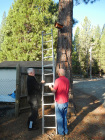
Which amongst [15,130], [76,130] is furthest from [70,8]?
[15,130]

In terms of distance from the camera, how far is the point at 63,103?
13.4 ft

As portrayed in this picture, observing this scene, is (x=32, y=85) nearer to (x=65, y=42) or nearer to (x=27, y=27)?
(x=65, y=42)

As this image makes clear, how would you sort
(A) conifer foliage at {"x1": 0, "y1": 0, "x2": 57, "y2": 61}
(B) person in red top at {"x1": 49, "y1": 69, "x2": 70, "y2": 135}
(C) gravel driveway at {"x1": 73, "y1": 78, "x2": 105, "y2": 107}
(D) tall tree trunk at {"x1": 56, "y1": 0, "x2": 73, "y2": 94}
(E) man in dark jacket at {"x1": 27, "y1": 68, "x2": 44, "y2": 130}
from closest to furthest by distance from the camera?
1. (B) person in red top at {"x1": 49, "y1": 69, "x2": 70, "y2": 135}
2. (E) man in dark jacket at {"x1": 27, "y1": 68, "x2": 44, "y2": 130}
3. (D) tall tree trunk at {"x1": 56, "y1": 0, "x2": 73, "y2": 94}
4. (C) gravel driveway at {"x1": 73, "y1": 78, "x2": 105, "y2": 107}
5. (A) conifer foliage at {"x1": 0, "y1": 0, "x2": 57, "y2": 61}

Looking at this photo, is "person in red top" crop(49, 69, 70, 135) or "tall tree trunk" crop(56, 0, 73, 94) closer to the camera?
"person in red top" crop(49, 69, 70, 135)

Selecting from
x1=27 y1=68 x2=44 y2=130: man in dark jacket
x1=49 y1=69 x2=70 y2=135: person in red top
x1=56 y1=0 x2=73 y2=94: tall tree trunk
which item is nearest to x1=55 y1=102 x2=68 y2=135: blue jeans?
x1=49 y1=69 x2=70 y2=135: person in red top

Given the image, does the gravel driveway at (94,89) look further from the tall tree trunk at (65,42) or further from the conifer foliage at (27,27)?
the conifer foliage at (27,27)

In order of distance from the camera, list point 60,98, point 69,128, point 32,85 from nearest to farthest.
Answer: point 60,98, point 32,85, point 69,128

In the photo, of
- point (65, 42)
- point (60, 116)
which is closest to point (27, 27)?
A: point (65, 42)

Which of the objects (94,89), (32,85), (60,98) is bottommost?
(94,89)

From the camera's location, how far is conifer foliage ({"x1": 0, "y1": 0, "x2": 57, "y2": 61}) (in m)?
18.1

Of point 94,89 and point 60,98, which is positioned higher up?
point 60,98

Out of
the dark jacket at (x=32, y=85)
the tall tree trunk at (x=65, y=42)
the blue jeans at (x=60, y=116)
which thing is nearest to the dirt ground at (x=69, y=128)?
the blue jeans at (x=60, y=116)

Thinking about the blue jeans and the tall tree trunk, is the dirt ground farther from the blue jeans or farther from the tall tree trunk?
the tall tree trunk

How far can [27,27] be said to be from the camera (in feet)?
62.0
